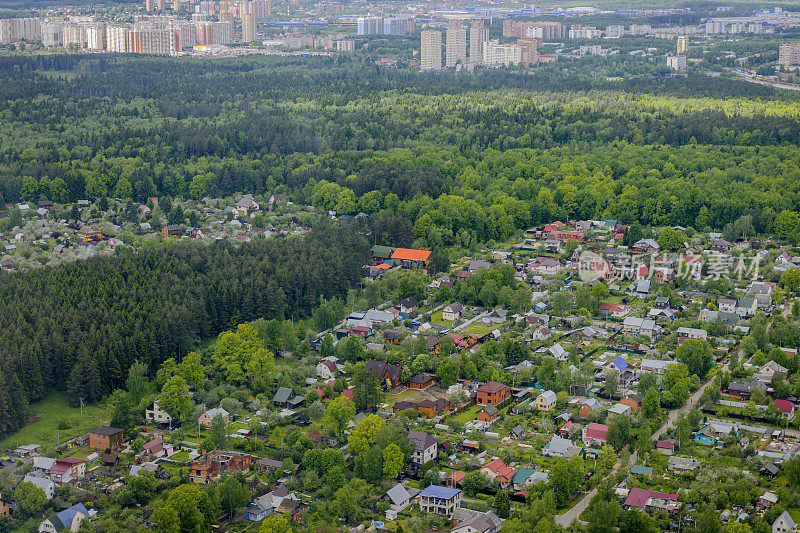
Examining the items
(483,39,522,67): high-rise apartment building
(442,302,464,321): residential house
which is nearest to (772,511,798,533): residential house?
(442,302,464,321): residential house

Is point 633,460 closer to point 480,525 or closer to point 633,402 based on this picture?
point 633,402

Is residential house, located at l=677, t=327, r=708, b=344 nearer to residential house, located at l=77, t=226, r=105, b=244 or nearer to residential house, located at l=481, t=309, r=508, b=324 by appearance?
residential house, located at l=481, t=309, r=508, b=324

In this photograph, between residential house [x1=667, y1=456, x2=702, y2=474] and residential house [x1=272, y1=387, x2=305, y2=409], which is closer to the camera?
residential house [x1=667, y1=456, x2=702, y2=474]

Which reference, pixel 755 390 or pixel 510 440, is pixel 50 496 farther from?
pixel 755 390

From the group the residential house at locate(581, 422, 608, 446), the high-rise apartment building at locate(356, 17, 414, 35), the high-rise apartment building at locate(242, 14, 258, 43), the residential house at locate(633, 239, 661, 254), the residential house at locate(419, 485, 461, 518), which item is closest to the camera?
the residential house at locate(419, 485, 461, 518)

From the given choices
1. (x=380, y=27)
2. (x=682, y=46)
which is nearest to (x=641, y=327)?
(x=682, y=46)

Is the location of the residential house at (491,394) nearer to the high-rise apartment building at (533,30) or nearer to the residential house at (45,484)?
the residential house at (45,484)

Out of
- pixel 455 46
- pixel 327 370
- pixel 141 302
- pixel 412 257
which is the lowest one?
pixel 327 370
